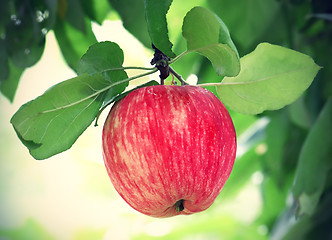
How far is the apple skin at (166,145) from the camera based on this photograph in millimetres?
435

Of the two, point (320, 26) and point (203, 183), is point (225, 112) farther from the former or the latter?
point (320, 26)

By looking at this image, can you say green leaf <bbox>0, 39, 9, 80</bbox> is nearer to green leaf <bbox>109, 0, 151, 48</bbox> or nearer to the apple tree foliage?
the apple tree foliage

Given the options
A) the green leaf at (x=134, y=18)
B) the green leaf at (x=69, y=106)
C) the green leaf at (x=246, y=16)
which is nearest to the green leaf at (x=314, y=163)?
the green leaf at (x=246, y=16)

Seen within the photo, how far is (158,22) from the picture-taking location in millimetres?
434

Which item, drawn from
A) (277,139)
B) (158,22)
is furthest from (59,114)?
(277,139)

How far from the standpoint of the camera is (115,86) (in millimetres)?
467

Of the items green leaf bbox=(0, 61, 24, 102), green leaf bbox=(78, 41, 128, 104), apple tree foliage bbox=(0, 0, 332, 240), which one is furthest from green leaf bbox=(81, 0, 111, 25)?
green leaf bbox=(78, 41, 128, 104)

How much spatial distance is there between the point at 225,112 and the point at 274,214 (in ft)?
2.66

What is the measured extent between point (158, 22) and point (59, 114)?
121 mm

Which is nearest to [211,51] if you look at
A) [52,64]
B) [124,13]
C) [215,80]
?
[124,13]

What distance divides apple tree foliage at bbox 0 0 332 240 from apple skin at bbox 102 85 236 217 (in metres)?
0.03

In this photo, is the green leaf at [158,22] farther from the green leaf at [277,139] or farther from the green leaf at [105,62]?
the green leaf at [277,139]

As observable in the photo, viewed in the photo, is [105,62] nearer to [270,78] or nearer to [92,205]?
[270,78]

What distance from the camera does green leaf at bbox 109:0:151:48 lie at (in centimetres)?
67
